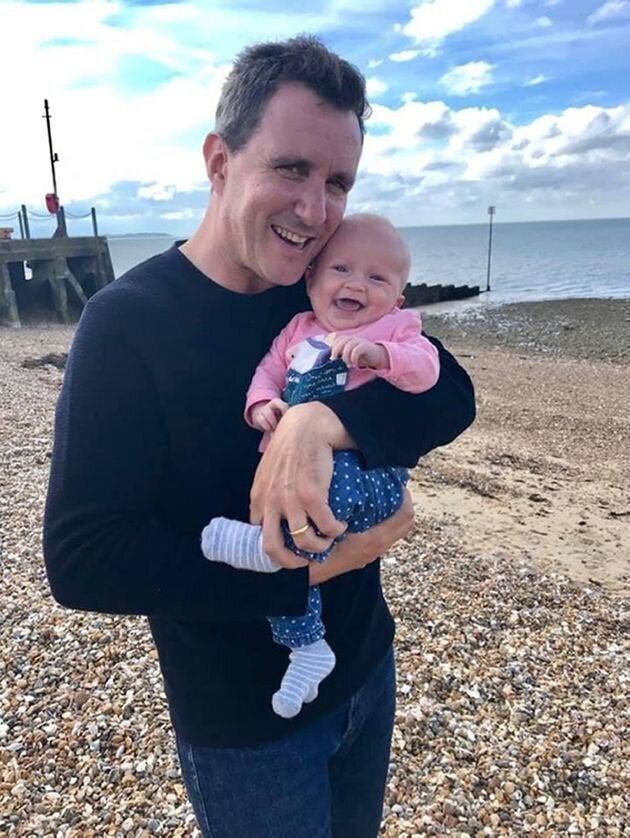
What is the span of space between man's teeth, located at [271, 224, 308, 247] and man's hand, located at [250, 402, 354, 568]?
432 millimetres

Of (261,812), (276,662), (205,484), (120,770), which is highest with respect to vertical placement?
(205,484)

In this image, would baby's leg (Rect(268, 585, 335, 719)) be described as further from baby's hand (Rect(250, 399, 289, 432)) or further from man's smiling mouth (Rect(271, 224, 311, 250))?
man's smiling mouth (Rect(271, 224, 311, 250))

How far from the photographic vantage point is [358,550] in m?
1.68

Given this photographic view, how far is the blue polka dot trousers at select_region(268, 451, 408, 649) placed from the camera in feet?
5.33

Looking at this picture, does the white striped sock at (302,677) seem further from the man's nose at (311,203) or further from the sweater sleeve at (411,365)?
the man's nose at (311,203)

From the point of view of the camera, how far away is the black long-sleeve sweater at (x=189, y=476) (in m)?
1.46

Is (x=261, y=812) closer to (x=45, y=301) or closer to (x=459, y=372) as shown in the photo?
(x=459, y=372)

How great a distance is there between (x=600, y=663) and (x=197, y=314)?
403cm

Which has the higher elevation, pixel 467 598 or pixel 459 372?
pixel 459 372

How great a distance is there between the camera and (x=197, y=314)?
1.64 metres

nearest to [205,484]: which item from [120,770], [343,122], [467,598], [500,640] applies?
[343,122]

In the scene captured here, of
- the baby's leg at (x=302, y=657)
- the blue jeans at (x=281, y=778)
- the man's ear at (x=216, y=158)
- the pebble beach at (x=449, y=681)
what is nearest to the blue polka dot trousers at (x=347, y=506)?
the baby's leg at (x=302, y=657)

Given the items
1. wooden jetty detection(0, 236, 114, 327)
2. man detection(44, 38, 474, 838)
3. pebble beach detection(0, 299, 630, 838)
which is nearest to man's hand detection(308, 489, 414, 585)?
man detection(44, 38, 474, 838)

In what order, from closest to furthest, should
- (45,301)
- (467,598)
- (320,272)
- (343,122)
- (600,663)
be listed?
(343,122), (320,272), (600,663), (467,598), (45,301)
